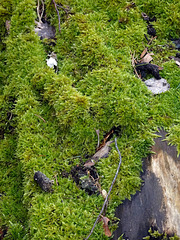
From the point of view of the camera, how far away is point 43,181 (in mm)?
2850

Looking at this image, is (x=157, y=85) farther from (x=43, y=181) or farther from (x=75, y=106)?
(x=43, y=181)

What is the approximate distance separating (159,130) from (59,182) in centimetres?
147

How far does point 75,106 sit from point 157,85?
4.23ft

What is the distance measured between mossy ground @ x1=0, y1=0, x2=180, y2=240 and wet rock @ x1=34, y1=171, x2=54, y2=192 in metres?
0.08

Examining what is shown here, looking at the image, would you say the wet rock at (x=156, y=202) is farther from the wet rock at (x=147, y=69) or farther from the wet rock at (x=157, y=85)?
the wet rock at (x=147, y=69)

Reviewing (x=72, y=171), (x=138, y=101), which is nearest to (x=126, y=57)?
(x=138, y=101)

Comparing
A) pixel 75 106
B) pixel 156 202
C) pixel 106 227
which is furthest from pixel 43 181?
pixel 156 202

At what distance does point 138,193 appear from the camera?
280 cm

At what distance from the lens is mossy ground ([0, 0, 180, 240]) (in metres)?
2.83

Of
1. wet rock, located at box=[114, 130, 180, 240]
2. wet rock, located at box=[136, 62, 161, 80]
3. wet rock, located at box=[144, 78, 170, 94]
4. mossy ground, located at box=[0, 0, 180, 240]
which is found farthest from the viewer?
wet rock, located at box=[136, 62, 161, 80]

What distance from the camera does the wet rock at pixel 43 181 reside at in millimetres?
2840

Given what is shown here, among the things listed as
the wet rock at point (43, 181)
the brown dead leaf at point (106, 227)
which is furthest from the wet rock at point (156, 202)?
the wet rock at point (43, 181)

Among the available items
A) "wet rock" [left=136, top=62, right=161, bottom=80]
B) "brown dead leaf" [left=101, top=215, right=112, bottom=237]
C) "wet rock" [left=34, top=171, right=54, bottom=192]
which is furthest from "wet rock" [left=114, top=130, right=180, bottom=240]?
"wet rock" [left=136, top=62, right=161, bottom=80]

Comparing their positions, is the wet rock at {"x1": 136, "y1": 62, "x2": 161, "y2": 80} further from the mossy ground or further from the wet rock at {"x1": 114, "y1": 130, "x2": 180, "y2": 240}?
the wet rock at {"x1": 114, "y1": 130, "x2": 180, "y2": 240}
